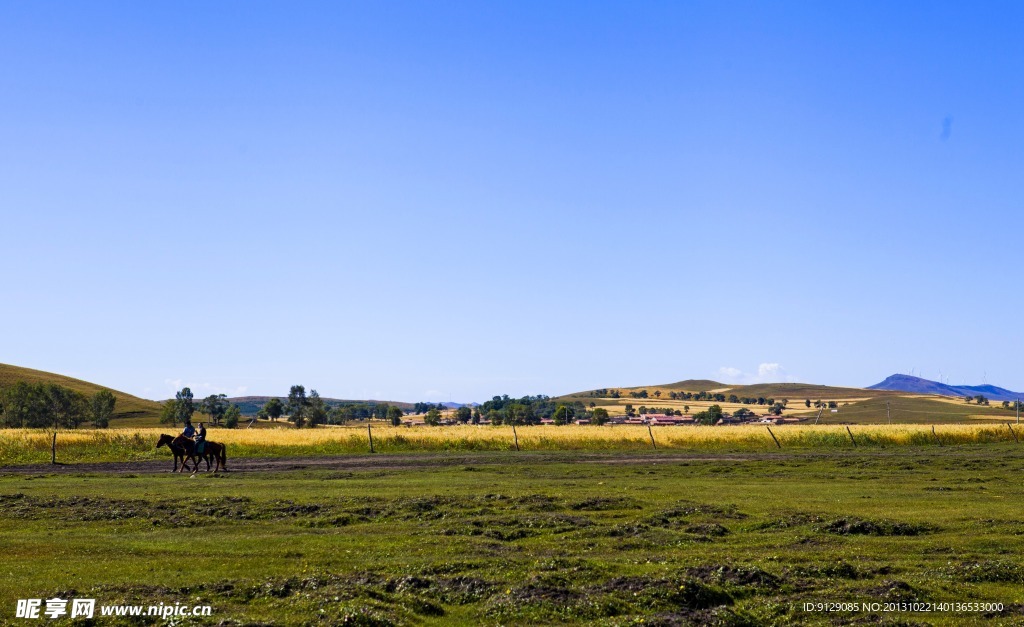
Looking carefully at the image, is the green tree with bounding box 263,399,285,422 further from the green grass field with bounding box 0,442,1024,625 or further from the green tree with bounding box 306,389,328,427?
the green grass field with bounding box 0,442,1024,625

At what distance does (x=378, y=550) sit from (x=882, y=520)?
1457 cm

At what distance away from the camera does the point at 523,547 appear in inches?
917

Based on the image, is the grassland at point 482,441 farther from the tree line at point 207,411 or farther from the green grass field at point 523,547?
the tree line at point 207,411

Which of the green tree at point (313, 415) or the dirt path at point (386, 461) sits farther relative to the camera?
the green tree at point (313, 415)

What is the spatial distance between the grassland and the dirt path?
5.52m

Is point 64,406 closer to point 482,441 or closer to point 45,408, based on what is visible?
point 45,408

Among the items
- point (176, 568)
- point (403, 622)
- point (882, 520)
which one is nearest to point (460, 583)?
point (403, 622)

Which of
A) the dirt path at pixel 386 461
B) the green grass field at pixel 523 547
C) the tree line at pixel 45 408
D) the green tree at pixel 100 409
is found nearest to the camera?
the green grass field at pixel 523 547

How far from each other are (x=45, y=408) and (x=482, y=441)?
105014mm

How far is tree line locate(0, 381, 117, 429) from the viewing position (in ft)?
465

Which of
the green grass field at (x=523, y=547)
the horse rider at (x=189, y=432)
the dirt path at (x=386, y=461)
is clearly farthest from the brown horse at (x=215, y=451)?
the green grass field at (x=523, y=547)

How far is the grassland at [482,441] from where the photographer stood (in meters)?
64.9

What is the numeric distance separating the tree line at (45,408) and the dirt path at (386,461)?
3813 inches

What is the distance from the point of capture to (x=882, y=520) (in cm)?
2581
